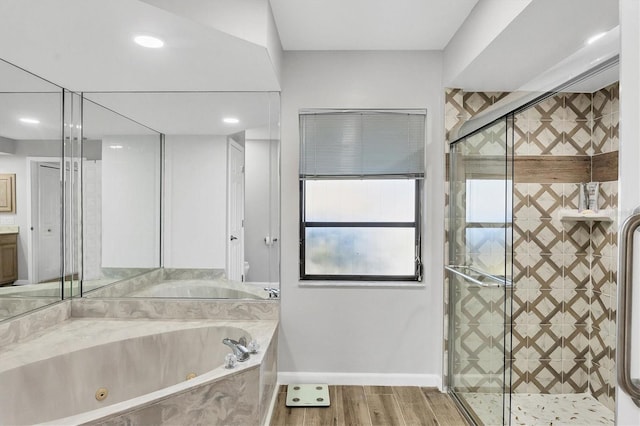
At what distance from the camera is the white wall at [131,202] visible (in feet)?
9.02

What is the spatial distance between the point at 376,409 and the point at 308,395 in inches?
18.7

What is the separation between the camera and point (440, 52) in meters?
2.75

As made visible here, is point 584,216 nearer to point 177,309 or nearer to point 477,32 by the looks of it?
point 477,32

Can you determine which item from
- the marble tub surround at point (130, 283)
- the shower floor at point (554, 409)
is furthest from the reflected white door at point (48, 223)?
the shower floor at point (554, 409)

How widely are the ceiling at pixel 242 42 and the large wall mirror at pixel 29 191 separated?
0.15ft

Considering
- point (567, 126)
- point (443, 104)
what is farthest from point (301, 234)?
point (567, 126)

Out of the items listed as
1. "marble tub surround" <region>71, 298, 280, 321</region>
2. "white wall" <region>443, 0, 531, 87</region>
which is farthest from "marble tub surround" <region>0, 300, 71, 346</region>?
"white wall" <region>443, 0, 531, 87</region>

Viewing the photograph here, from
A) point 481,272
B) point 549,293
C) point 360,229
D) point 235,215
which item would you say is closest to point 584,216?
point 549,293

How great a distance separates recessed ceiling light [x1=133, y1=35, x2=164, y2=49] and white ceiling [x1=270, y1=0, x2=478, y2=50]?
26.1 inches

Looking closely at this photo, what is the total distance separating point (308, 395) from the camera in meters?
2.61

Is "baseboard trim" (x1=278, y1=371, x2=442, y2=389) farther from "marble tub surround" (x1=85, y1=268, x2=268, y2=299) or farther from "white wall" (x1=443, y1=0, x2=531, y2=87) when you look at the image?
"white wall" (x1=443, y1=0, x2=531, y2=87)

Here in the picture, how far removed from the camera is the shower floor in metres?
2.43

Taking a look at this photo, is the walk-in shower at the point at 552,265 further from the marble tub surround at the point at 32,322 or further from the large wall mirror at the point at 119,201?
the marble tub surround at the point at 32,322

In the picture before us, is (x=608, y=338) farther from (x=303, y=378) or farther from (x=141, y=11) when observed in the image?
(x=141, y=11)
